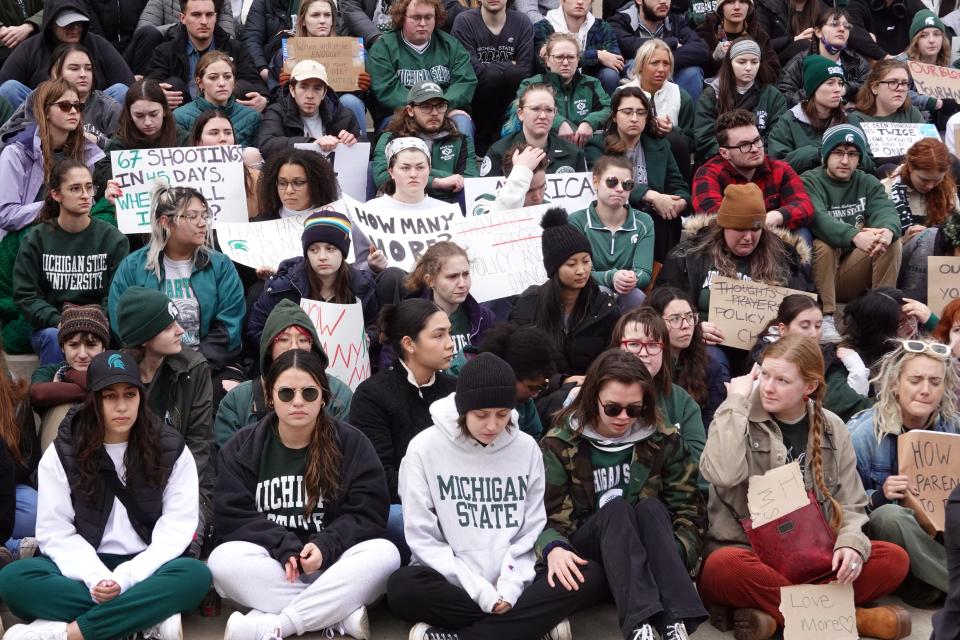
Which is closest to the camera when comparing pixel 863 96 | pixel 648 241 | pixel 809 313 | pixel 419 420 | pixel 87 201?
pixel 419 420

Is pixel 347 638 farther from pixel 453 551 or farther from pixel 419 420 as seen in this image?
pixel 419 420

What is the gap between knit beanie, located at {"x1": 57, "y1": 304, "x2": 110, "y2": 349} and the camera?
6996 millimetres

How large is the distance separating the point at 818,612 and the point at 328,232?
10.9 ft

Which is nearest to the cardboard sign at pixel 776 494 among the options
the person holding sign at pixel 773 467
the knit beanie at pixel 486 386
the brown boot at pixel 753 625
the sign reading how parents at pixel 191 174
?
the person holding sign at pixel 773 467

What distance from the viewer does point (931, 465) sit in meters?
6.53

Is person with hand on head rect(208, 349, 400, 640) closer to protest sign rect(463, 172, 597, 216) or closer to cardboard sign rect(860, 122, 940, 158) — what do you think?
protest sign rect(463, 172, 597, 216)

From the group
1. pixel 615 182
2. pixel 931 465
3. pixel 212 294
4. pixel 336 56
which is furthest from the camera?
pixel 336 56

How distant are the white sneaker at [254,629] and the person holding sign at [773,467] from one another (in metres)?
1.90

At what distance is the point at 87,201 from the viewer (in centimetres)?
807

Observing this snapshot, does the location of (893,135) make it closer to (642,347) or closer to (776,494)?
(642,347)

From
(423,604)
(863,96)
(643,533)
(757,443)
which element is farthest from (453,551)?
(863,96)

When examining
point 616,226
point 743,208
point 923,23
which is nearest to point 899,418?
point 743,208

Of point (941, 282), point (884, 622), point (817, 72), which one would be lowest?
point (884, 622)

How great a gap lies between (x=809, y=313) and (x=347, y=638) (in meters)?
3.12
